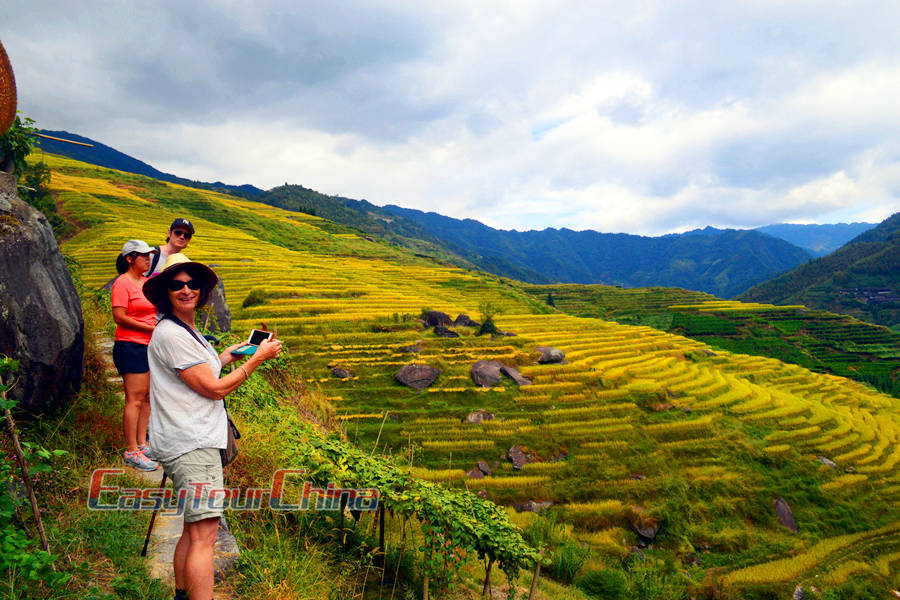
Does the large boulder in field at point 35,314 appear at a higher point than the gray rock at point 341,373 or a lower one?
higher

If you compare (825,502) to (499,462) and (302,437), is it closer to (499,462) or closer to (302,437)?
(499,462)

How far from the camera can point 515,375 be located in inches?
801

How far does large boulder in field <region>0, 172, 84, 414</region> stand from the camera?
3.67m

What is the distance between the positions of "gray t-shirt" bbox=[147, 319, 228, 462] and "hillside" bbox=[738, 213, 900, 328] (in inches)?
5856

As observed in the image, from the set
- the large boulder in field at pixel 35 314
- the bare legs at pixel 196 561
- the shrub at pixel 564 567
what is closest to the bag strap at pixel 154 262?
the large boulder in field at pixel 35 314

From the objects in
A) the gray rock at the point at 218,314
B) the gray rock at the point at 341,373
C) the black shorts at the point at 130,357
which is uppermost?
the black shorts at the point at 130,357

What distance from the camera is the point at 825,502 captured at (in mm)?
17688

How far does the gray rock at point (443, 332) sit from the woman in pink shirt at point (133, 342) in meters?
19.2

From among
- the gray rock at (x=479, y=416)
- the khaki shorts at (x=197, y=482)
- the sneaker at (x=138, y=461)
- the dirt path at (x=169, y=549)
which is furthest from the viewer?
the gray rock at (x=479, y=416)

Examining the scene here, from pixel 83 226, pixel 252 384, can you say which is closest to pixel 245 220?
pixel 83 226

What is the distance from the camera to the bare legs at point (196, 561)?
95.7 inches

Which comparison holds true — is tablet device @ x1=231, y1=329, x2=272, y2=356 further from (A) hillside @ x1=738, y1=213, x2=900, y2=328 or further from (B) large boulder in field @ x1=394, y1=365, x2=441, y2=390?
(A) hillside @ x1=738, y1=213, x2=900, y2=328

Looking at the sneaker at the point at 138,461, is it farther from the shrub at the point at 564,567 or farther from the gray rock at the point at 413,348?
the gray rock at the point at 413,348

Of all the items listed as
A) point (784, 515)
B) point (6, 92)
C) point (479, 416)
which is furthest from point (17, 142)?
point (784, 515)
